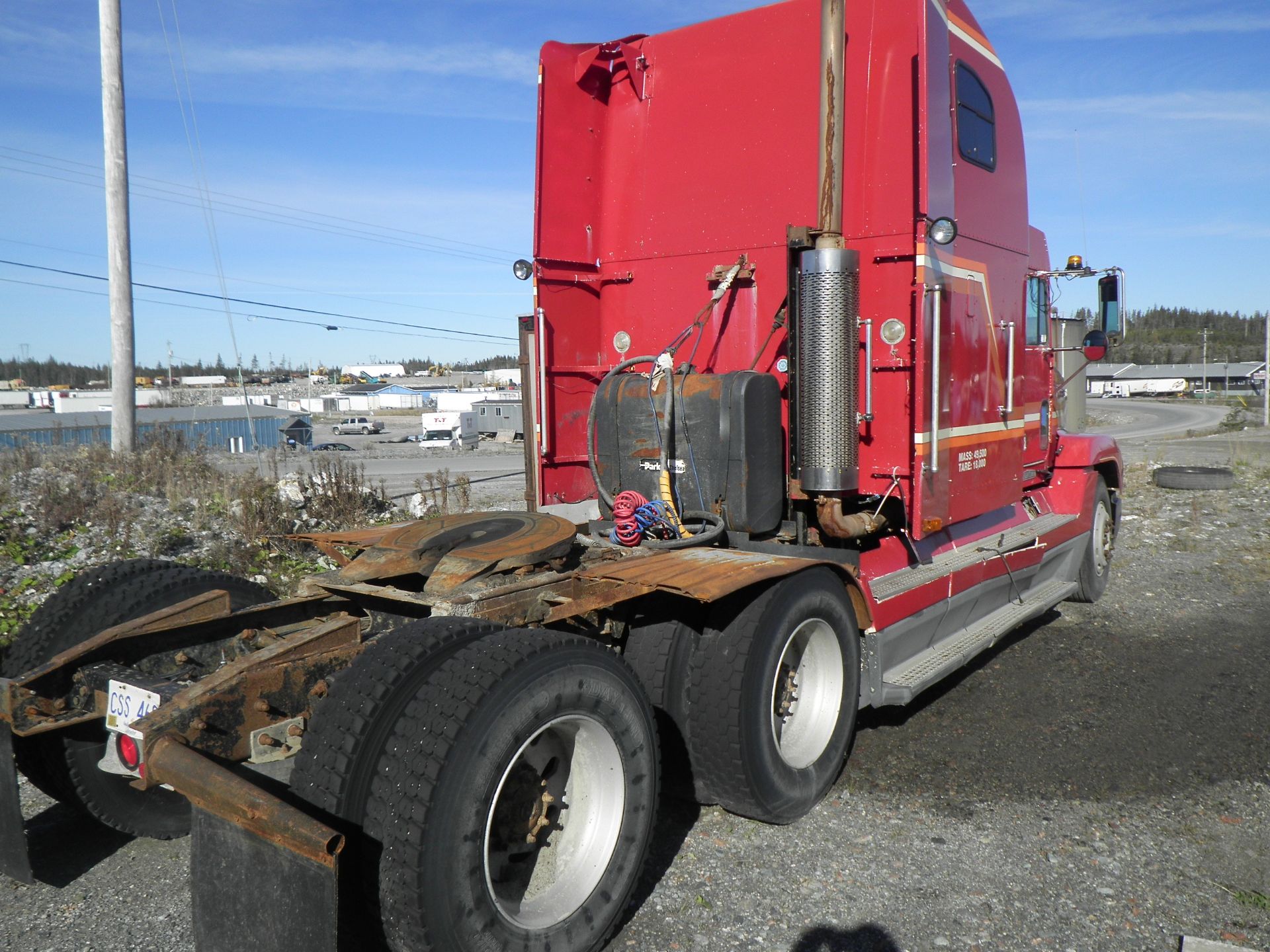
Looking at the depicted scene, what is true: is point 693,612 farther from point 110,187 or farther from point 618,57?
point 110,187

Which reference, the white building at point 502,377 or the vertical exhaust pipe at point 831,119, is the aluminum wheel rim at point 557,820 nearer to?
the vertical exhaust pipe at point 831,119

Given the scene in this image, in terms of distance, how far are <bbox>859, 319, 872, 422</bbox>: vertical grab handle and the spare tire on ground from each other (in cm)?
1151

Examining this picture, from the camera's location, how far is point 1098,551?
805 centimetres

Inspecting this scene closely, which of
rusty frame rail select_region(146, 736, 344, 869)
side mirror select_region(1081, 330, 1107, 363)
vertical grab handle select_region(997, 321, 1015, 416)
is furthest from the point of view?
side mirror select_region(1081, 330, 1107, 363)

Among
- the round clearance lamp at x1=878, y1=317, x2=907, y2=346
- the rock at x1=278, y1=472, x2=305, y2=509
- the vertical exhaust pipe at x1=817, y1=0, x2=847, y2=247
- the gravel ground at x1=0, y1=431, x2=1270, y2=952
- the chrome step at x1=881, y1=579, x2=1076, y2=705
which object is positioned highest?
the vertical exhaust pipe at x1=817, y1=0, x2=847, y2=247

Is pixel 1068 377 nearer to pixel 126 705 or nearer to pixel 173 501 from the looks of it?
pixel 126 705

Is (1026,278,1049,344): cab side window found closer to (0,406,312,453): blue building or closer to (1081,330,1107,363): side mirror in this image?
(1081,330,1107,363): side mirror

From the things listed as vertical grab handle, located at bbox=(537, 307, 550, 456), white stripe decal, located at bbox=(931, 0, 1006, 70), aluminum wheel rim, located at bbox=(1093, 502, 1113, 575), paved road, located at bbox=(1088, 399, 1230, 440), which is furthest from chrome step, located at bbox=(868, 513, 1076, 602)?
paved road, located at bbox=(1088, 399, 1230, 440)

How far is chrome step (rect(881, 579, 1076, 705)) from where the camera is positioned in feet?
14.7

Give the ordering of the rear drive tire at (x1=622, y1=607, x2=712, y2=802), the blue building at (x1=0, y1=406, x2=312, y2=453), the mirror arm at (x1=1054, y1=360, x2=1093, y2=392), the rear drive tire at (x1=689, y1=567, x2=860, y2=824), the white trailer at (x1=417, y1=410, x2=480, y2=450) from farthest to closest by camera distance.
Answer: the white trailer at (x1=417, y1=410, x2=480, y2=450) < the blue building at (x1=0, y1=406, x2=312, y2=453) < the mirror arm at (x1=1054, y1=360, x2=1093, y2=392) < the rear drive tire at (x1=622, y1=607, x2=712, y2=802) < the rear drive tire at (x1=689, y1=567, x2=860, y2=824)

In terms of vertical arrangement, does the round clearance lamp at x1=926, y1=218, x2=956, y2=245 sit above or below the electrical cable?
above

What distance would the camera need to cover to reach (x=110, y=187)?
13.1 m

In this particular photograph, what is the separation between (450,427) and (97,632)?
5008 cm

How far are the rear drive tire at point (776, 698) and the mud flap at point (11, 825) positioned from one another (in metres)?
2.36
